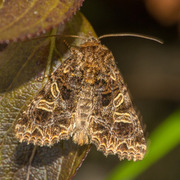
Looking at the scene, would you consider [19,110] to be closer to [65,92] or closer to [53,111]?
[53,111]

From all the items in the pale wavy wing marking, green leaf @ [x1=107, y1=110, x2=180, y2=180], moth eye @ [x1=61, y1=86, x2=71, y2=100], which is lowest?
green leaf @ [x1=107, y1=110, x2=180, y2=180]

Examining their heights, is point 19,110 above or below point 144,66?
below

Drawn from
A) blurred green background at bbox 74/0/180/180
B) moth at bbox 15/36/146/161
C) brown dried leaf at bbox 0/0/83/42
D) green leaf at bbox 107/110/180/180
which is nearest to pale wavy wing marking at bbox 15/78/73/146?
moth at bbox 15/36/146/161

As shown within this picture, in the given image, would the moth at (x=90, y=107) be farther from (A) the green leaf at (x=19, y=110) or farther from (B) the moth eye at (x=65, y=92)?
(A) the green leaf at (x=19, y=110)

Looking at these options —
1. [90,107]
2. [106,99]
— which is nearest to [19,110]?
[90,107]

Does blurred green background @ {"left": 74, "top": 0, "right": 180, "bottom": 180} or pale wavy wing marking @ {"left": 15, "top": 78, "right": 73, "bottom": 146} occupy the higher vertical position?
blurred green background @ {"left": 74, "top": 0, "right": 180, "bottom": 180}

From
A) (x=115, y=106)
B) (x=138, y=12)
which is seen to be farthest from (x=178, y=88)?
(x=115, y=106)

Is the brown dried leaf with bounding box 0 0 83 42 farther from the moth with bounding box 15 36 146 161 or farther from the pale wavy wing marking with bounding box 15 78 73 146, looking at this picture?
the pale wavy wing marking with bounding box 15 78 73 146
